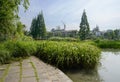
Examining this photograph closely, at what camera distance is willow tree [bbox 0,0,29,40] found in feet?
17.1

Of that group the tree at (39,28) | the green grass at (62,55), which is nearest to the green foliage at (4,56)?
the green grass at (62,55)

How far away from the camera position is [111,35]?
142 ft

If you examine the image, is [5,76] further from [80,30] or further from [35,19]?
[35,19]

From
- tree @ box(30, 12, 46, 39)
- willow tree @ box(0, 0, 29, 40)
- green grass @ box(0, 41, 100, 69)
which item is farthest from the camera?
tree @ box(30, 12, 46, 39)

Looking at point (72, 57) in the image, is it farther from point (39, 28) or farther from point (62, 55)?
point (39, 28)

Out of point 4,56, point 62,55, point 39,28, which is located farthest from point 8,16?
point 39,28

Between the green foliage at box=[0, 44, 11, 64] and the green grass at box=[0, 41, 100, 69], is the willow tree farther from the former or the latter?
the green foliage at box=[0, 44, 11, 64]

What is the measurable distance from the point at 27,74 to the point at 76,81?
123cm

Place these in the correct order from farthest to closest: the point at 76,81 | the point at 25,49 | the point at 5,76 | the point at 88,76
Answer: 1. the point at 25,49
2. the point at 88,76
3. the point at 76,81
4. the point at 5,76

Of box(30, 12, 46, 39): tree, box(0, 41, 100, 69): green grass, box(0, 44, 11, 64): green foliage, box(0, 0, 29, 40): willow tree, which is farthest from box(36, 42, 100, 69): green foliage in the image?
box(30, 12, 46, 39): tree

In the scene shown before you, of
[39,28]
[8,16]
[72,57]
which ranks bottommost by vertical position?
[72,57]

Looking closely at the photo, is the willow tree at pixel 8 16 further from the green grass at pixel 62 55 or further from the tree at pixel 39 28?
the tree at pixel 39 28

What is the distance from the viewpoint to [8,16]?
17.7 ft

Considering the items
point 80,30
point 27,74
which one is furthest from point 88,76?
point 80,30
